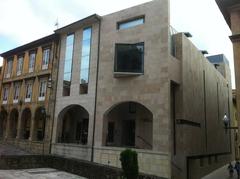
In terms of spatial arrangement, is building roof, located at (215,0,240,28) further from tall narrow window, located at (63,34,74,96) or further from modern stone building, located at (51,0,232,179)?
tall narrow window, located at (63,34,74,96)

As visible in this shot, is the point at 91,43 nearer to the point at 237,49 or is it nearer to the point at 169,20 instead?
the point at 169,20

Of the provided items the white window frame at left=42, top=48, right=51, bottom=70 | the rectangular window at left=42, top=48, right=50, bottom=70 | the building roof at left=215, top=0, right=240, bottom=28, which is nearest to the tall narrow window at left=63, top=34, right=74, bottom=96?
the white window frame at left=42, top=48, right=51, bottom=70

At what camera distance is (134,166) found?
1111cm

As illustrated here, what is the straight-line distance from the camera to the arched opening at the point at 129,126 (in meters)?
19.3

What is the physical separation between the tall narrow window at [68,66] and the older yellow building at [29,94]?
1556 mm

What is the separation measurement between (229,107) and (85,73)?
2419cm

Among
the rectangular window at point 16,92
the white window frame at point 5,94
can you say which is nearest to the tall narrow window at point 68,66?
the rectangular window at point 16,92

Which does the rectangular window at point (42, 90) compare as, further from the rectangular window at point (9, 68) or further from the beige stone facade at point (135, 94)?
the rectangular window at point (9, 68)

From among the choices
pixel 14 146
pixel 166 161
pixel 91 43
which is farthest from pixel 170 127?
pixel 14 146

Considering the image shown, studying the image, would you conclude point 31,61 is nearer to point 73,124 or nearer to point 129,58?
point 73,124

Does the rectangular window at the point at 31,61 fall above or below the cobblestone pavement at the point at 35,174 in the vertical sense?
above

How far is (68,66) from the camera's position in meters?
22.9

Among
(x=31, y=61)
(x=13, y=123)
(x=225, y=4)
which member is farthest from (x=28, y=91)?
(x=225, y=4)

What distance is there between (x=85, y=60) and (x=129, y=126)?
6817 mm
